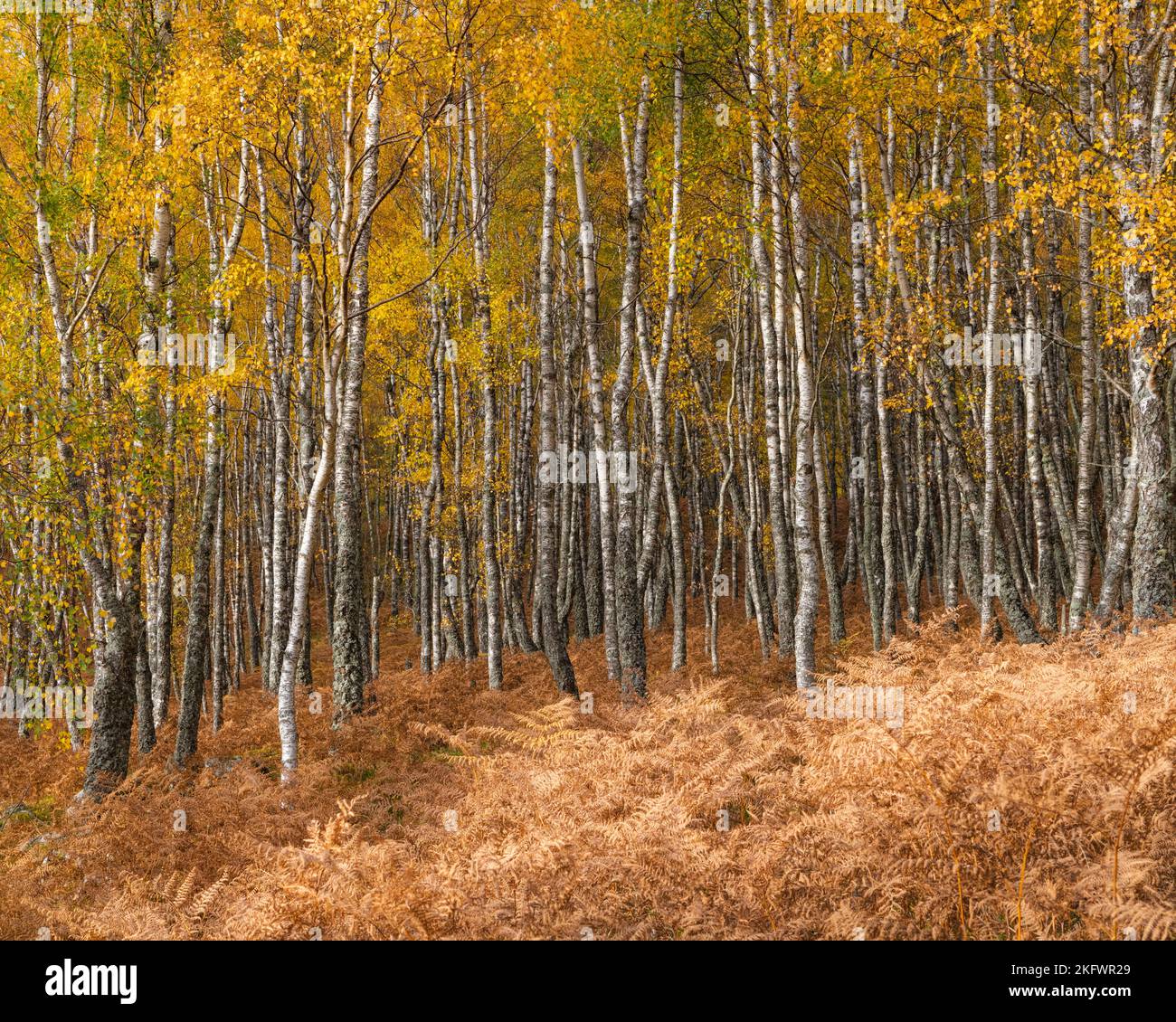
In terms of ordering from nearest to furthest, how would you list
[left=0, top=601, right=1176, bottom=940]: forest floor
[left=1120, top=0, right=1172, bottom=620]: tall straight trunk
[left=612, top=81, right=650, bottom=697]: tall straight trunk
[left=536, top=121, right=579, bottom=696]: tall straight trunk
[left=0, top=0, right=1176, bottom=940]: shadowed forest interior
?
[left=0, top=601, right=1176, bottom=940]: forest floor, [left=0, top=0, right=1176, bottom=940]: shadowed forest interior, [left=1120, top=0, right=1172, bottom=620]: tall straight trunk, [left=612, top=81, right=650, bottom=697]: tall straight trunk, [left=536, top=121, right=579, bottom=696]: tall straight trunk

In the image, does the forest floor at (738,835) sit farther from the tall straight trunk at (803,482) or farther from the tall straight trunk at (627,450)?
the tall straight trunk at (627,450)

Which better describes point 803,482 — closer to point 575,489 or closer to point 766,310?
point 766,310

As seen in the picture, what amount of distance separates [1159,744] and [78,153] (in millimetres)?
17299

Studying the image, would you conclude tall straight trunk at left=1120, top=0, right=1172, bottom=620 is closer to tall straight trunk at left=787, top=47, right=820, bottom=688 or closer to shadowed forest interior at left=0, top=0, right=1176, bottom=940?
shadowed forest interior at left=0, top=0, right=1176, bottom=940

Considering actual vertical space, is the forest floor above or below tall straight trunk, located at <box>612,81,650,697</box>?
below

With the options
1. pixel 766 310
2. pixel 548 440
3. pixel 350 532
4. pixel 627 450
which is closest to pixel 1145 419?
pixel 766 310

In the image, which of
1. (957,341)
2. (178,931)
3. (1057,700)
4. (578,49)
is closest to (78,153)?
(578,49)

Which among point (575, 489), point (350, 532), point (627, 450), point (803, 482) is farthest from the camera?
point (575, 489)

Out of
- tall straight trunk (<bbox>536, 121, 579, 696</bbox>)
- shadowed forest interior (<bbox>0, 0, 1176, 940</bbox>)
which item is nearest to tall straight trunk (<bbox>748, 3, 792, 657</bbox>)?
shadowed forest interior (<bbox>0, 0, 1176, 940</bbox>)

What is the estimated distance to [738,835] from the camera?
550cm

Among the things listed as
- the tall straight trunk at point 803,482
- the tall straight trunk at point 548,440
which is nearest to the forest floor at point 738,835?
the tall straight trunk at point 803,482

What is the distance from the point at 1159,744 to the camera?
4945 mm

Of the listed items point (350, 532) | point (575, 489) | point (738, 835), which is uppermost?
point (575, 489)

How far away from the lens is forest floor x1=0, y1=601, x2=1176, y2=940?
4613mm
